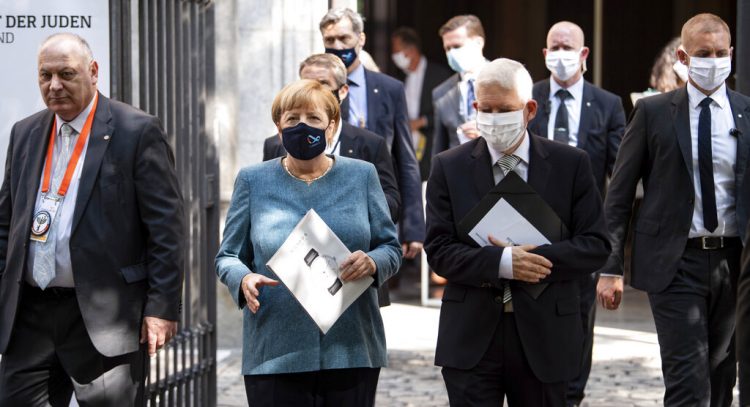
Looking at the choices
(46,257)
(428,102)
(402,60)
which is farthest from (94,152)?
(402,60)

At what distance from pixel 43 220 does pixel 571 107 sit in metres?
4.02

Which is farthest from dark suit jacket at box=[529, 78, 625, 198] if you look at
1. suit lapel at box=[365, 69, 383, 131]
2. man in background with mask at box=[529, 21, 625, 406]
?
suit lapel at box=[365, 69, 383, 131]

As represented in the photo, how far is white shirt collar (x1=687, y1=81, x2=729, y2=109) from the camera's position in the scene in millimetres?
7332

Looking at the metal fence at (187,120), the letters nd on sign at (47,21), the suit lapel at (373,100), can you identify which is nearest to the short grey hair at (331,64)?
the metal fence at (187,120)

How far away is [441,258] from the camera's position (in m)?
5.91

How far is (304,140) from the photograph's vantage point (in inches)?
225

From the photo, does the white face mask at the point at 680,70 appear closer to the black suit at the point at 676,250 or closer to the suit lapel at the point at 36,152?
the black suit at the point at 676,250

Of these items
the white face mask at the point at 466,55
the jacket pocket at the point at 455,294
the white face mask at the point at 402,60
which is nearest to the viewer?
the jacket pocket at the point at 455,294

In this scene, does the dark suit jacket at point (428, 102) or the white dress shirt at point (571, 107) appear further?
the dark suit jacket at point (428, 102)

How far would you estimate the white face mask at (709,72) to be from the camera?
729 centimetres

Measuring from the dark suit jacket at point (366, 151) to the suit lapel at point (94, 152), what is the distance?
4.75 ft

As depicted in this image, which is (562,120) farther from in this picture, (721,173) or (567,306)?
(567,306)

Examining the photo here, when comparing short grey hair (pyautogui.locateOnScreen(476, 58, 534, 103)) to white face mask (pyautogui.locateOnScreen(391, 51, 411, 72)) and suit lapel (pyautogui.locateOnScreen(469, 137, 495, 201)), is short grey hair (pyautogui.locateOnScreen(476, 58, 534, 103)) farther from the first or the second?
white face mask (pyautogui.locateOnScreen(391, 51, 411, 72))

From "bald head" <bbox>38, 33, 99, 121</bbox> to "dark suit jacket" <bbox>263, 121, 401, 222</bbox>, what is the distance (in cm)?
159
